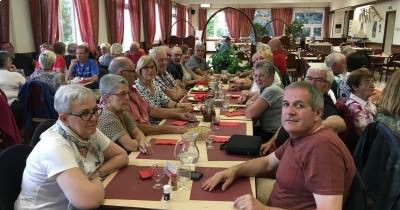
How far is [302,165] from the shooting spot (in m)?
1.46

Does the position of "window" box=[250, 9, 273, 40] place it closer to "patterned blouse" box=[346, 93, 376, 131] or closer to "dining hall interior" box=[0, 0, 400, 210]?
"dining hall interior" box=[0, 0, 400, 210]

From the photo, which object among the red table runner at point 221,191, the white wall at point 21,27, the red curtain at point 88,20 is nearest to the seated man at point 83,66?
the white wall at point 21,27

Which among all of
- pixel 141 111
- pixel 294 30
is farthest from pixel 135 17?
pixel 141 111

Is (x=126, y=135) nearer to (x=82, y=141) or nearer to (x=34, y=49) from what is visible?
(x=82, y=141)

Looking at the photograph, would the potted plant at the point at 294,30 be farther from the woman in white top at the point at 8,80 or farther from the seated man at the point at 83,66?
the woman in white top at the point at 8,80

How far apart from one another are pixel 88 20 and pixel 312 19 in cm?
1445

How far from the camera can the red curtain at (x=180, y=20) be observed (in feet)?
53.7

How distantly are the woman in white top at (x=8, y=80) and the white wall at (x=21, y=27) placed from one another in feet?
6.02

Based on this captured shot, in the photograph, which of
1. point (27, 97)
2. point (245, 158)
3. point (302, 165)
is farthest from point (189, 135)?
point (27, 97)

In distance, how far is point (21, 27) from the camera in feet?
19.3

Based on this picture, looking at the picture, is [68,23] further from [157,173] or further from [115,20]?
[157,173]

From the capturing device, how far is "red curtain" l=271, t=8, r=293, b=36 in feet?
61.8

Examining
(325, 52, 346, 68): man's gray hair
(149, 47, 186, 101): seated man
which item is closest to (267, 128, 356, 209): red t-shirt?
(149, 47, 186, 101): seated man

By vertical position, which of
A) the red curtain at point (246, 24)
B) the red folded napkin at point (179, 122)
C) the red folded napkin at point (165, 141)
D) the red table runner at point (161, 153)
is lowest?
the red table runner at point (161, 153)
